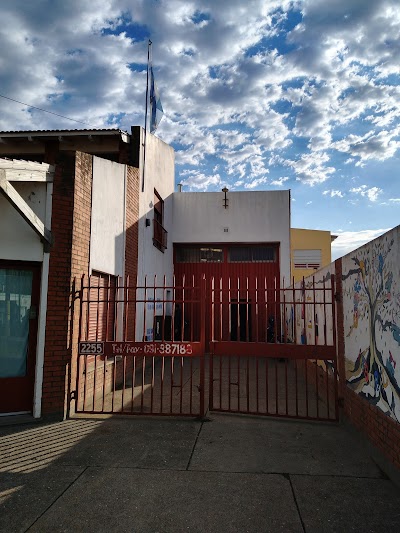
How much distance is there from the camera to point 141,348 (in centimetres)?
588

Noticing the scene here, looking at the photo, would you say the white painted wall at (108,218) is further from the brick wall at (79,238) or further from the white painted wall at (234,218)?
the white painted wall at (234,218)

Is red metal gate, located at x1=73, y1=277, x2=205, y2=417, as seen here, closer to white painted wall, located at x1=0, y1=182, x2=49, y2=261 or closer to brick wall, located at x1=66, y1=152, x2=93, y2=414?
brick wall, located at x1=66, y1=152, x2=93, y2=414

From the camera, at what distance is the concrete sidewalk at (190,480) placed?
3.14m

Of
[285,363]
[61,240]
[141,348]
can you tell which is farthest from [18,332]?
[285,363]

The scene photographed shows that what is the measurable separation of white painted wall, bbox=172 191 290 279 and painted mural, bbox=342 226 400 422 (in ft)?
30.8

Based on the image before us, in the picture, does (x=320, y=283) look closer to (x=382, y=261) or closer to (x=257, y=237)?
(x=382, y=261)

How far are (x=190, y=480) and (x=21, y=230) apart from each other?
4431 millimetres

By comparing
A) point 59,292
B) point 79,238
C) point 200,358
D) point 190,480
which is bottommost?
point 190,480

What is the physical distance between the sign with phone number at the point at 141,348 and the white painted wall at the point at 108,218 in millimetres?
1634

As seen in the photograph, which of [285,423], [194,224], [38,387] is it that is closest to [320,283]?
[285,423]

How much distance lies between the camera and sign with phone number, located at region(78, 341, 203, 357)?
19.1 ft

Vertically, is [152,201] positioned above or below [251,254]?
above

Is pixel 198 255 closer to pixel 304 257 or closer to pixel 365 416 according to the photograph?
pixel 304 257

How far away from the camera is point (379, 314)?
14.3 ft
